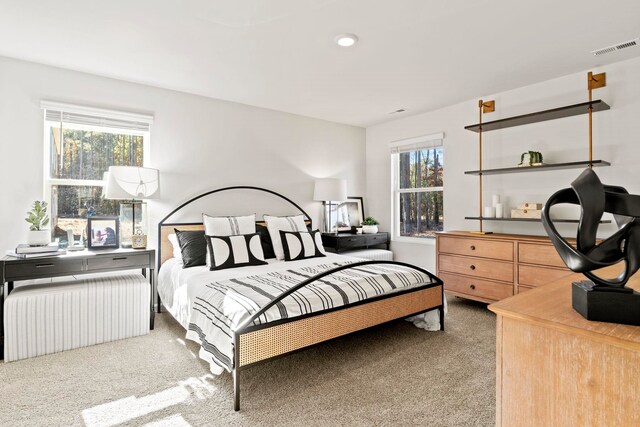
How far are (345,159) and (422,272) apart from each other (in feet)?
9.28

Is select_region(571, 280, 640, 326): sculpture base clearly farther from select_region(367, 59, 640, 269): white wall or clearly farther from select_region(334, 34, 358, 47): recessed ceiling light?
select_region(367, 59, 640, 269): white wall

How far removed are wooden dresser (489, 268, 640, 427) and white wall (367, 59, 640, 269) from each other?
123 inches

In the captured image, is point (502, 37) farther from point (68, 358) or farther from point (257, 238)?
point (68, 358)

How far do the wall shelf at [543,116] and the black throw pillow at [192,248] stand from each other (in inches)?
128

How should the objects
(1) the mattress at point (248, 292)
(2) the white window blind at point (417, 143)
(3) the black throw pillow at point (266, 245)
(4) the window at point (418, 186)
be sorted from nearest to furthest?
1. (1) the mattress at point (248, 292)
2. (3) the black throw pillow at point (266, 245)
3. (2) the white window blind at point (417, 143)
4. (4) the window at point (418, 186)

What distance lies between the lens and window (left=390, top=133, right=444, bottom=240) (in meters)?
4.89

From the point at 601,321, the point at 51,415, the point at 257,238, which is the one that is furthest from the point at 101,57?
the point at 601,321

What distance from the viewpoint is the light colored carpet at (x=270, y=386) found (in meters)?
1.95

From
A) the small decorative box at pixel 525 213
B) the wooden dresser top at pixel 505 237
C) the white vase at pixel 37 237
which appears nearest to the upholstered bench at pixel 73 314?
the white vase at pixel 37 237

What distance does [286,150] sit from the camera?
193 inches

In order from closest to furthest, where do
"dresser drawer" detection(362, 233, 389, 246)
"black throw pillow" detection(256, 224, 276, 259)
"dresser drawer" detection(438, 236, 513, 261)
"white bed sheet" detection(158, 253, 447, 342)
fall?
"white bed sheet" detection(158, 253, 447, 342), "dresser drawer" detection(438, 236, 513, 261), "black throw pillow" detection(256, 224, 276, 259), "dresser drawer" detection(362, 233, 389, 246)

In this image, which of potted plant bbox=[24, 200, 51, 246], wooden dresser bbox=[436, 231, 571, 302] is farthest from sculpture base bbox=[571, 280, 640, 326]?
potted plant bbox=[24, 200, 51, 246]

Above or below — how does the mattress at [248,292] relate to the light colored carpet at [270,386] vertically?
above

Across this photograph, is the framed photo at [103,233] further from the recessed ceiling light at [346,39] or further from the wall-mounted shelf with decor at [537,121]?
the wall-mounted shelf with decor at [537,121]
